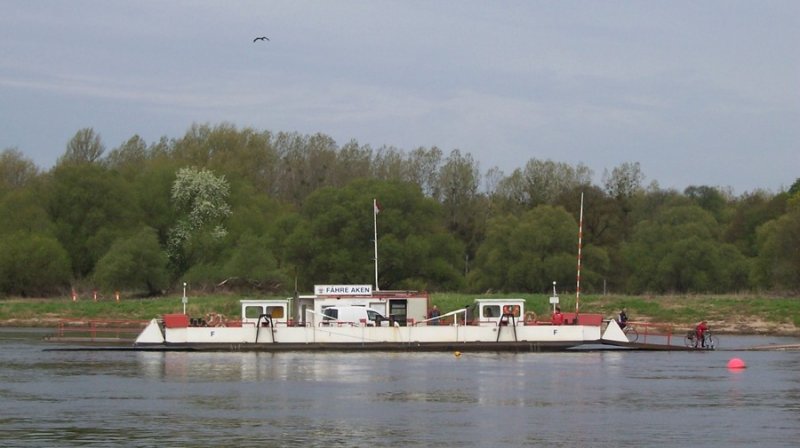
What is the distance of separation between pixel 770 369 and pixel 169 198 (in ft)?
247

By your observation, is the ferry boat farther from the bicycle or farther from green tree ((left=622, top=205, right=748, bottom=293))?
green tree ((left=622, top=205, right=748, bottom=293))

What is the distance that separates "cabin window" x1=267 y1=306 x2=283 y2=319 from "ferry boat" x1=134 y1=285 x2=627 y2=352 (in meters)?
0.05

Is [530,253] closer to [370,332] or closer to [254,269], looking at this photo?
[254,269]

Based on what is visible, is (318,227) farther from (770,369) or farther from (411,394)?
(411,394)

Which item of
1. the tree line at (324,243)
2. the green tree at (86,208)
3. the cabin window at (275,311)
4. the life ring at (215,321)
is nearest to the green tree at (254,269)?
the tree line at (324,243)

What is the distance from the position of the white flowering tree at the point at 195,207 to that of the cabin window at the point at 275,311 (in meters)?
53.2

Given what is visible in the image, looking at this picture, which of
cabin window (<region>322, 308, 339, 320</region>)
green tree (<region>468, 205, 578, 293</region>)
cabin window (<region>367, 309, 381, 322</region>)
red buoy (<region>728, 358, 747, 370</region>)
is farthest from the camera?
green tree (<region>468, 205, 578, 293</region>)

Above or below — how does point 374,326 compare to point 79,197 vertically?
below

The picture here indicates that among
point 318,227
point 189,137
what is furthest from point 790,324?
point 189,137

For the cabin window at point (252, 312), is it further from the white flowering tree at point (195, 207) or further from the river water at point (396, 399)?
the white flowering tree at point (195, 207)

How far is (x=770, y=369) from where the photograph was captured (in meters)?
54.5

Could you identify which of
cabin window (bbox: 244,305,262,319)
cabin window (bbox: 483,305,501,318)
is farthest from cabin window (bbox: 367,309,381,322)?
cabin window (bbox: 244,305,262,319)

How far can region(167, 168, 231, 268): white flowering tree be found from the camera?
381 ft

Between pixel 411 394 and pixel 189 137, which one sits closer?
pixel 411 394
